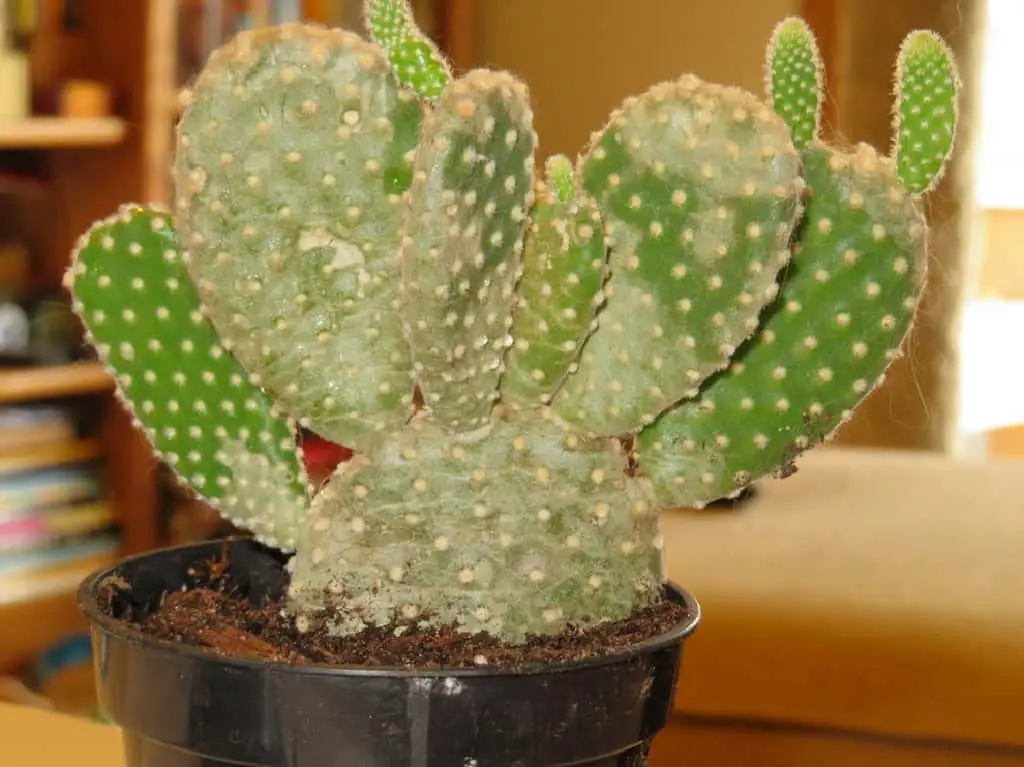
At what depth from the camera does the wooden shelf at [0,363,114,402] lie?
177 cm

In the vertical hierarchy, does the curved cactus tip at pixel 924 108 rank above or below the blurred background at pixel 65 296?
above

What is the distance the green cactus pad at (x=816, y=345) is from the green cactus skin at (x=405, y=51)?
155 mm

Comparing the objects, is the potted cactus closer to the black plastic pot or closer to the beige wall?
the black plastic pot

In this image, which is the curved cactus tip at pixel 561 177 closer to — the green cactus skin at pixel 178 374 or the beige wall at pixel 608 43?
the green cactus skin at pixel 178 374

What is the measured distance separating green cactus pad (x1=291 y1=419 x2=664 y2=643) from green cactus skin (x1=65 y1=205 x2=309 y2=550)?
0.14 feet

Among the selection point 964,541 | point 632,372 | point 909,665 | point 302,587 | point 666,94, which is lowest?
point 909,665

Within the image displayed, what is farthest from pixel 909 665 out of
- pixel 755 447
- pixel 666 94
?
pixel 666 94

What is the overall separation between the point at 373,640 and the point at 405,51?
24cm

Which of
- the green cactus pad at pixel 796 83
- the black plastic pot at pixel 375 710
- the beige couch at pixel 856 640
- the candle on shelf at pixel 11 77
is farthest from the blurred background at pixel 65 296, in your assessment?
the black plastic pot at pixel 375 710

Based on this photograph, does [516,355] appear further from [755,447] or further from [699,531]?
[699,531]

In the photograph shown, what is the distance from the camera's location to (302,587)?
0.56 m

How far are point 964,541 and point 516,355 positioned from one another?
47.0 inches

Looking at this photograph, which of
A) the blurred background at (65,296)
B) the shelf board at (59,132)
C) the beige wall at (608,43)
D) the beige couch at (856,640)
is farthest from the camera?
the shelf board at (59,132)

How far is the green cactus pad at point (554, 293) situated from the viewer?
50cm
